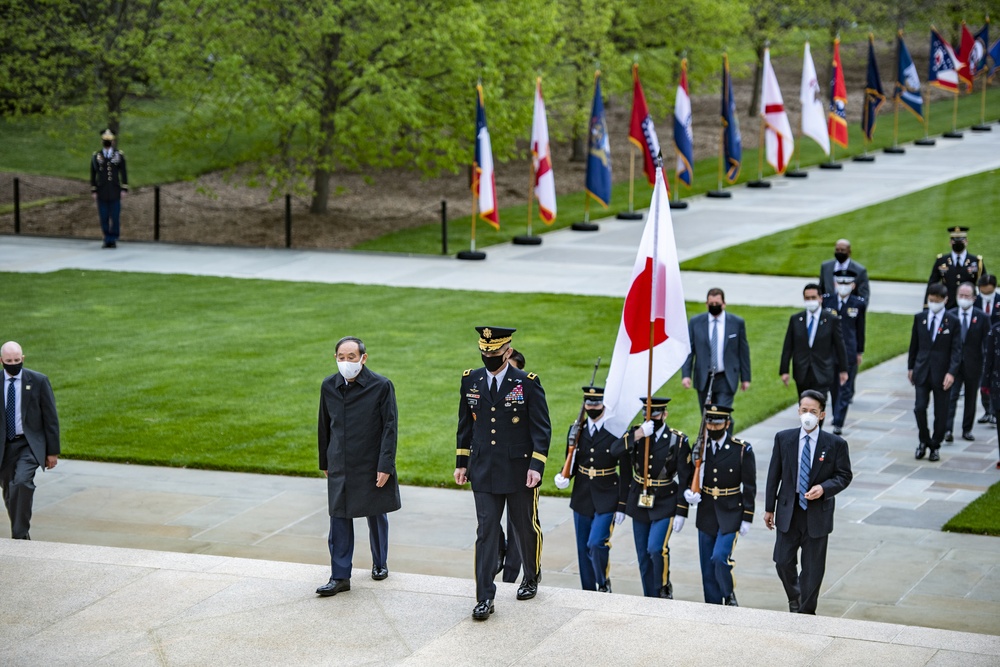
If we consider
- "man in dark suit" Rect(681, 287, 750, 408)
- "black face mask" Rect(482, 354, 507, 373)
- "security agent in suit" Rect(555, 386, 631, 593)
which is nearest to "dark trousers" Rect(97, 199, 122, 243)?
"man in dark suit" Rect(681, 287, 750, 408)

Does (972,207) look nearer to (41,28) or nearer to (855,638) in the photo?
(41,28)

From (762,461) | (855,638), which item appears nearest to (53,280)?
(762,461)

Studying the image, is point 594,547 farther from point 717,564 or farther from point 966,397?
point 966,397

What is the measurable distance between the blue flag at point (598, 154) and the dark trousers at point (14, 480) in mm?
18634

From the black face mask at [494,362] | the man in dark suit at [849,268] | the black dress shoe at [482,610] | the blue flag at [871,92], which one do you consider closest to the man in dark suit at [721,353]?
the man in dark suit at [849,268]

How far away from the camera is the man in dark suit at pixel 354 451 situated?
990 cm

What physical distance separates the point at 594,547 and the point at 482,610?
154 cm

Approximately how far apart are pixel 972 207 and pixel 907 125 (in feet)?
49.4

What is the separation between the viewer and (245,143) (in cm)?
4116

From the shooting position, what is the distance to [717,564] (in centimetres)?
1037

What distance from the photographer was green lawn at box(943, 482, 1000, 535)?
40.8ft

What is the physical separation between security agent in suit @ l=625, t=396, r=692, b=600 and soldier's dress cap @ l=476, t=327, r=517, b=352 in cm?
156

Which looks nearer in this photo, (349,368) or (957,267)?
(349,368)

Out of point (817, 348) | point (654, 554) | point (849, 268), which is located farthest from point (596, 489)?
point (849, 268)
